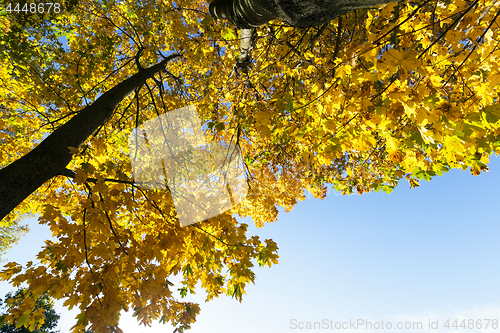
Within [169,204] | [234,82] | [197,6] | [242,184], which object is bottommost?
[169,204]

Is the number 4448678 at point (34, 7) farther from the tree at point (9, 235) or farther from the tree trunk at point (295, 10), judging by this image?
the tree at point (9, 235)

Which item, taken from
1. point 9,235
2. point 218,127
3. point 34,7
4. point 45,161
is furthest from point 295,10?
point 9,235

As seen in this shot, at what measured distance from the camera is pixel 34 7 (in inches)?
162

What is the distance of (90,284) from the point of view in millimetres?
2160

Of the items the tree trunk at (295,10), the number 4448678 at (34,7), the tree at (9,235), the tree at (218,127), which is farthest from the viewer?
the tree at (9,235)

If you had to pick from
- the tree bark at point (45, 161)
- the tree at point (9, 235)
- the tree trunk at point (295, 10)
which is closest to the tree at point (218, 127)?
the tree bark at point (45, 161)

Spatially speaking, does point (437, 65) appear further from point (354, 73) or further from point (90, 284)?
point (90, 284)

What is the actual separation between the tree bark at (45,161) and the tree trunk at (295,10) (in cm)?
280

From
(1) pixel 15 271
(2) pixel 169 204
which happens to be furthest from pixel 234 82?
(1) pixel 15 271

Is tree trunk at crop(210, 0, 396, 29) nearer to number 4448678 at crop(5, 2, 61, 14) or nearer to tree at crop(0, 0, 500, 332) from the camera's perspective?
tree at crop(0, 0, 500, 332)

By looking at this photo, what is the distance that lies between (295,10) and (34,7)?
20.0 feet

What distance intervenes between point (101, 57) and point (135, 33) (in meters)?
1.29

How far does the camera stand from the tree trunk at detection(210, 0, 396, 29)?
4.37 feet

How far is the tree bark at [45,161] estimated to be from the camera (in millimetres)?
2176
